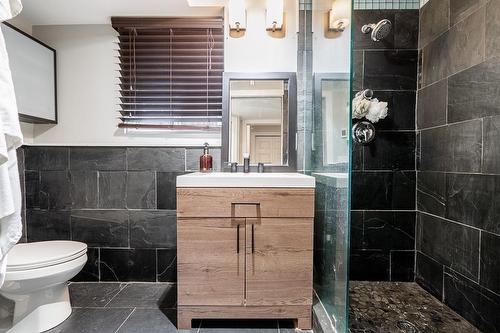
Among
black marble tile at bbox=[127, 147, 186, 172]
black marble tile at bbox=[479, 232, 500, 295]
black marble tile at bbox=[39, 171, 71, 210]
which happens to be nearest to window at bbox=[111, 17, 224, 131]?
black marble tile at bbox=[127, 147, 186, 172]

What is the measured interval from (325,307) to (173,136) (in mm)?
1482

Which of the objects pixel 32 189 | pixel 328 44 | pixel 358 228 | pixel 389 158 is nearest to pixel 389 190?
pixel 389 158

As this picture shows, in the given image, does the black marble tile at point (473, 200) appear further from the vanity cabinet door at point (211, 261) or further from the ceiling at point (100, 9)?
the ceiling at point (100, 9)

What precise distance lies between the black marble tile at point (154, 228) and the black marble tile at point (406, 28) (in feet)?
6.82

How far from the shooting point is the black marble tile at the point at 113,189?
6.17 ft

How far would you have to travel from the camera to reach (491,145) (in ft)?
4.23

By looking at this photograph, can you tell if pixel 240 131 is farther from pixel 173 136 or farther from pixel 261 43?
pixel 261 43

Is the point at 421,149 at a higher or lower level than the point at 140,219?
higher

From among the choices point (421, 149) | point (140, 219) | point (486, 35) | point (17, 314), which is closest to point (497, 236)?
point (421, 149)

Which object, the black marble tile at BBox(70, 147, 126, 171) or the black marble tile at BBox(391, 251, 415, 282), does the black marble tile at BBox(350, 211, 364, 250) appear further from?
the black marble tile at BBox(70, 147, 126, 171)

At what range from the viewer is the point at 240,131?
1849 millimetres

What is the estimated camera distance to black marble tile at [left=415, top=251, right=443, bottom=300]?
1627 mm

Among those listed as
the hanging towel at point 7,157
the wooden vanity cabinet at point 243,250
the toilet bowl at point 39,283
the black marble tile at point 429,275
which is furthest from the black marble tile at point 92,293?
the black marble tile at point 429,275

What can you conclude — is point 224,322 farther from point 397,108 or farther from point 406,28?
point 406,28
